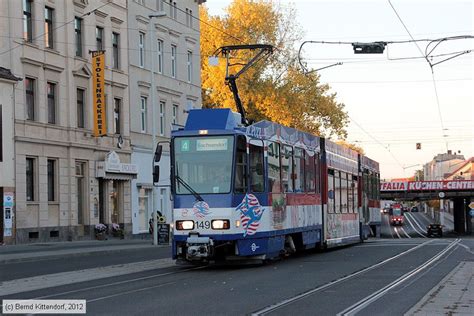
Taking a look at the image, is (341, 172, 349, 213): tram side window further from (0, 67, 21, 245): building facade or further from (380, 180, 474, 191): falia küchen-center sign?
(380, 180, 474, 191): falia küchen-center sign

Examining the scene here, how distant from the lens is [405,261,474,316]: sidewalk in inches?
455

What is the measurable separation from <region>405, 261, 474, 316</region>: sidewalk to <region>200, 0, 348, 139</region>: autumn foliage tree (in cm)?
4206

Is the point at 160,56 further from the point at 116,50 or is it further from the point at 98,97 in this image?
the point at 98,97

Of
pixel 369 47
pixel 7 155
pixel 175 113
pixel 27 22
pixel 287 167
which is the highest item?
pixel 27 22

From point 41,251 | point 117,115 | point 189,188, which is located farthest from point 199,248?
point 117,115

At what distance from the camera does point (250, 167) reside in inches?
777

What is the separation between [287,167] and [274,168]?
1.25 meters

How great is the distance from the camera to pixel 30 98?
123ft

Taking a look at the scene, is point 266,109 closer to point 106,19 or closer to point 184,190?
point 106,19

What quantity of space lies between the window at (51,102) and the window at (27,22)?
257cm

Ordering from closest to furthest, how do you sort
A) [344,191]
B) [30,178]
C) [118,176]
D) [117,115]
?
[344,191], [30,178], [118,176], [117,115]

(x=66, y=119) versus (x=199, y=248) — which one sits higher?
(x=66, y=119)

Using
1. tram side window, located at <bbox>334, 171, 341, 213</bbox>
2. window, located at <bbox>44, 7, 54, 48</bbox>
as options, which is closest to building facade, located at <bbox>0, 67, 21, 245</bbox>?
window, located at <bbox>44, 7, 54, 48</bbox>

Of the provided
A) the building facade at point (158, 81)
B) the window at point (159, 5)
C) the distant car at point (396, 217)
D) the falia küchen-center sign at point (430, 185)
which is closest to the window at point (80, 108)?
the building facade at point (158, 81)
